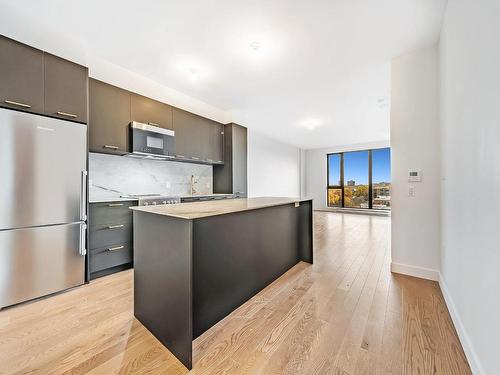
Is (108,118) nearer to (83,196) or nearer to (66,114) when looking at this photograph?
(66,114)

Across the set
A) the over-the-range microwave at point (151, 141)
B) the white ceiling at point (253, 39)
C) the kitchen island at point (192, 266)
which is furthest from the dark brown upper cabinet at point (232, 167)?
the kitchen island at point (192, 266)

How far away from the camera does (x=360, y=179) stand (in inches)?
303

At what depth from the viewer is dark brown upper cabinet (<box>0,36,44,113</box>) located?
1.81 metres

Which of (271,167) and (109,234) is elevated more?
(271,167)

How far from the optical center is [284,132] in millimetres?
6211

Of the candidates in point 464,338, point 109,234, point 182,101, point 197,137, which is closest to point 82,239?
point 109,234

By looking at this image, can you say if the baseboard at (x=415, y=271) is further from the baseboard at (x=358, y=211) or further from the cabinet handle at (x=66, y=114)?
the baseboard at (x=358, y=211)

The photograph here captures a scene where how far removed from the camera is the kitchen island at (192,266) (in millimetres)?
1255

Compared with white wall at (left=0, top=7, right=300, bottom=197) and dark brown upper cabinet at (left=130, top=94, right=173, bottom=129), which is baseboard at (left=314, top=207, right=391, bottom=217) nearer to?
white wall at (left=0, top=7, right=300, bottom=197)

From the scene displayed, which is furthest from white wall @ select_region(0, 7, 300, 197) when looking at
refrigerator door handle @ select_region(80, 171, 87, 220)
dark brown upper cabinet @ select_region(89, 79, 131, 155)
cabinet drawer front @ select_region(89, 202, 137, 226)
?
cabinet drawer front @ select_region(89, 202, 137, 226)

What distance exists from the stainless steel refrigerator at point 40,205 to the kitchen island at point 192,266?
109 centimetres

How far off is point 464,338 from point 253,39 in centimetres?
300

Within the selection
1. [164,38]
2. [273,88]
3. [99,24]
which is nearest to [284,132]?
[273,88]

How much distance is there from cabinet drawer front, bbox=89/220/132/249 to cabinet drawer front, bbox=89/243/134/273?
2.3 inches
